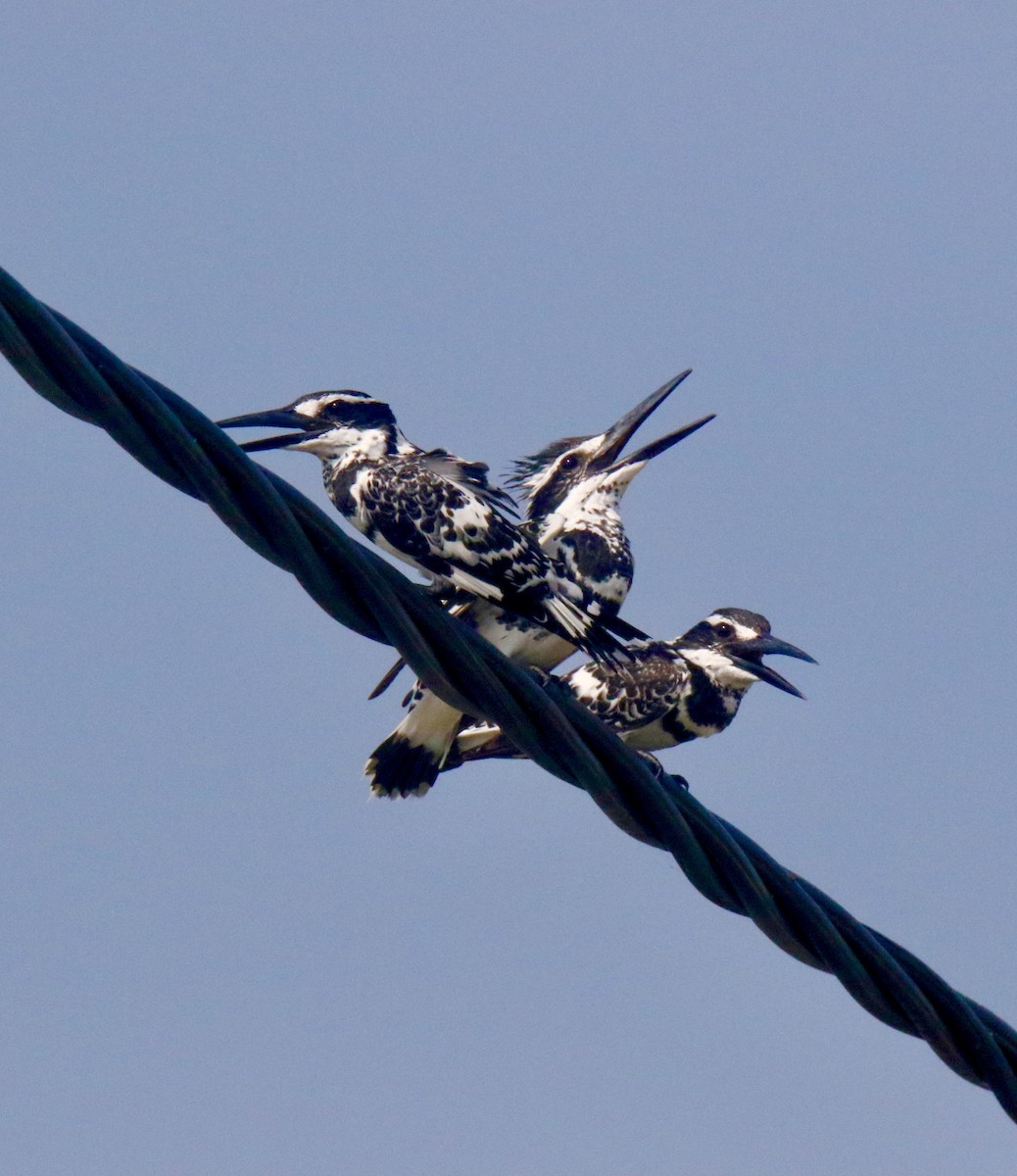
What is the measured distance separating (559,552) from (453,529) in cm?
131

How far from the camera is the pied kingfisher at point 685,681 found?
20.1 ft

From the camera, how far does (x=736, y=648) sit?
21.2 feet

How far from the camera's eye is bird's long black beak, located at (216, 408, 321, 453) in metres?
5.39

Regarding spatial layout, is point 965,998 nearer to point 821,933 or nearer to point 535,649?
point 821,933

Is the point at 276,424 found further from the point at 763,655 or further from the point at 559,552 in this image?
the point at 763,655

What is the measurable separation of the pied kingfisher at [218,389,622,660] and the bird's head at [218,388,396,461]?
0.03m

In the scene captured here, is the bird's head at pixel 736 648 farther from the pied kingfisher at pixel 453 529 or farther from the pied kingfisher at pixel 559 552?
the pied kingfisher at pixel 453 529

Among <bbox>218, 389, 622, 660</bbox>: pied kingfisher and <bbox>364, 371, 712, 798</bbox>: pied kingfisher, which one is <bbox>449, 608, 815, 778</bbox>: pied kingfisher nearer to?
<bbox>364, 371, 712, 798</bbox>: pied kingfisher

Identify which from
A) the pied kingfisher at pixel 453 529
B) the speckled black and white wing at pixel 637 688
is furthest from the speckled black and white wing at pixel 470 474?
the speckled black and white wing at pixel 637 688

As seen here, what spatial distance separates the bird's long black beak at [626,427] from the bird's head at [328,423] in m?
1.43

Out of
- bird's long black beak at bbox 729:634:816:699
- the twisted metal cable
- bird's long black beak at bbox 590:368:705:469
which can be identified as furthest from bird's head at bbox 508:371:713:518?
the twisted metal cable

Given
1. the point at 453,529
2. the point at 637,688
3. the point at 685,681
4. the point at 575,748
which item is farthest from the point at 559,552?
the point at 575,748

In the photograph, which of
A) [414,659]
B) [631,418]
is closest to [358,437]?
[631,418]

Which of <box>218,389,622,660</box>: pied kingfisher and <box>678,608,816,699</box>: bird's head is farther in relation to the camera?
<box>678,608,816,699</box>: bird's head
